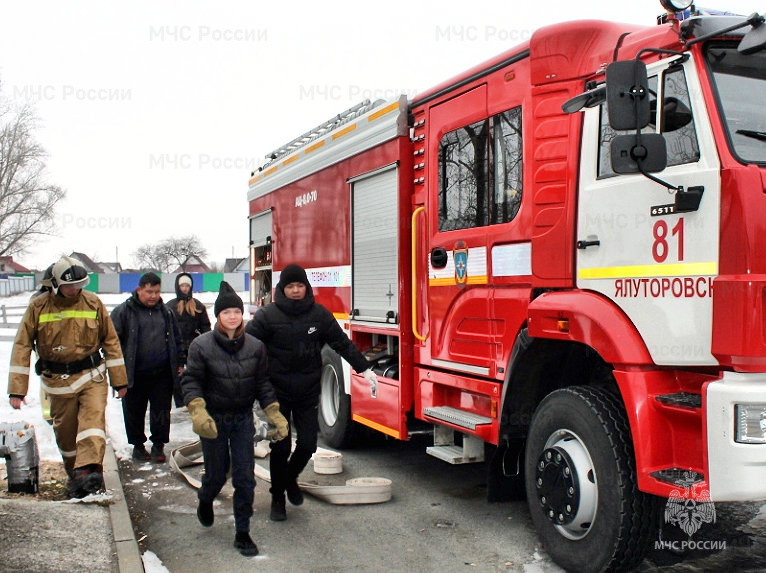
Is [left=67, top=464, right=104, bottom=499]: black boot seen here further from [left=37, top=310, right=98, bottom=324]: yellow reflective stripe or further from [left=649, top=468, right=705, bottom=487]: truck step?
[left=649, top=468, right=705, bottom=487]: truck step

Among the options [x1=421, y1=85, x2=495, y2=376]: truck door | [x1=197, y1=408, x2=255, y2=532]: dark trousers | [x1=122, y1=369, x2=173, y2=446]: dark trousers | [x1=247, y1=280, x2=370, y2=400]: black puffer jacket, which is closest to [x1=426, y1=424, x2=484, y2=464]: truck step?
[x1=421, y1=85, x2=495, y2=376]: truck door

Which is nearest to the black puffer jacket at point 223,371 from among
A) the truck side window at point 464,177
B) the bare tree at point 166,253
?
the truck side window at point 464,177

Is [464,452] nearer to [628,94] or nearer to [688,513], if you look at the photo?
[688,513]

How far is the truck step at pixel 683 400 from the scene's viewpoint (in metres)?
3.75

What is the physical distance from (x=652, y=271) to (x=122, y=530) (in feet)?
11.6

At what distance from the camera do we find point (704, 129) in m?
3.90

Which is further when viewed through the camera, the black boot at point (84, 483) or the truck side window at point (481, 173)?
the black boot at point (84, 483)

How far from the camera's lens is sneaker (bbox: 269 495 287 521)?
Result: 560 cm

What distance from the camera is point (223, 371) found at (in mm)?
5035

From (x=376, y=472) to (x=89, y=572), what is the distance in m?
3.16

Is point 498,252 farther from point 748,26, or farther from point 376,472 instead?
point 376,472

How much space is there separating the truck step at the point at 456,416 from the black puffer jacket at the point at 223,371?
4.65 feet

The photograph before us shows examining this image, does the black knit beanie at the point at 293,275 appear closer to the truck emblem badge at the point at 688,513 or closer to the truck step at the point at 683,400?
the truck step at the point at 683,400

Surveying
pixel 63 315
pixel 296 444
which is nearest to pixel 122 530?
pixel 296 444
